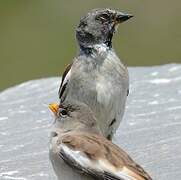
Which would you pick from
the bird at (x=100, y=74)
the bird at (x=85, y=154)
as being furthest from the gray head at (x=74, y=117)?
the bird at (x=100, y=74)

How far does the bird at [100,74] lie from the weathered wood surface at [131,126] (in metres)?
0.21

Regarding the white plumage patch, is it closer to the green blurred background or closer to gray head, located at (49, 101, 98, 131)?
gray head, located at (49, 101, 98, 131)

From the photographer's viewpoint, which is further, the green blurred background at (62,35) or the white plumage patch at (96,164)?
the green blurred background at (62,35)

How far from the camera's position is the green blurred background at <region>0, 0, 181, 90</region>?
1517cm

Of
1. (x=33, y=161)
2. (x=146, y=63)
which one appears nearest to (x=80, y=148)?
(x=33, y=161)

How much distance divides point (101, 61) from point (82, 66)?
11 cm

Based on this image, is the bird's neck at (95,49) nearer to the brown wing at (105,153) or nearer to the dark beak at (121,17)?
the dark beak at (121,17)

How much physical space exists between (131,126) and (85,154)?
1453 millimetres

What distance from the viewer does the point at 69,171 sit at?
6.75m

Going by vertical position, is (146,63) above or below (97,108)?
below

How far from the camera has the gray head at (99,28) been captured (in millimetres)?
8023

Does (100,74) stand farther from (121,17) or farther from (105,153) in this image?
(105,153)

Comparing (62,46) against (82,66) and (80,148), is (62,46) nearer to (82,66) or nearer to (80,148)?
(82,66)

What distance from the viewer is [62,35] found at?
1616cm
